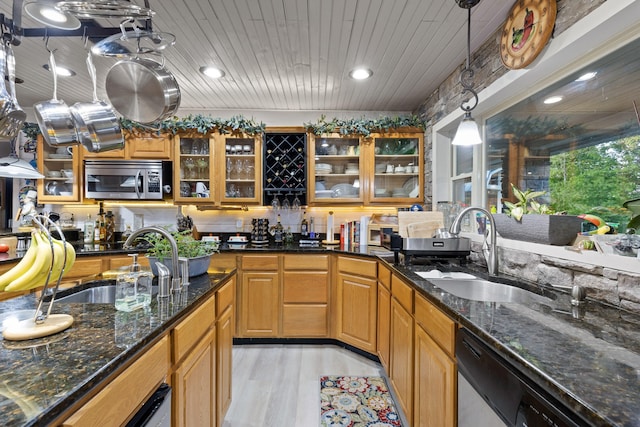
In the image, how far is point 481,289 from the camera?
1.70 m

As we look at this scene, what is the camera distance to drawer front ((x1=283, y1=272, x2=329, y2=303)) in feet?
9.68

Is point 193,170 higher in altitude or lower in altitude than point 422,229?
higher

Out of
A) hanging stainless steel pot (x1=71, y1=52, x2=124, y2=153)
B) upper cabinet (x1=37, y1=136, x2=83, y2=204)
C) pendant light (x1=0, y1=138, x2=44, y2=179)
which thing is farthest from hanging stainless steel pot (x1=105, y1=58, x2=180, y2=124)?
upper cabinet (x1=37, y1=136, x2=83, y2=204)

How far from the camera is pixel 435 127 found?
291cm

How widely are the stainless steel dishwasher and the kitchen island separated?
0.09 feet

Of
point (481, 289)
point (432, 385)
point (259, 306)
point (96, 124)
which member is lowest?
point (259, 306)

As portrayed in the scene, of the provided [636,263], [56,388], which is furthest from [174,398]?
[636,263]

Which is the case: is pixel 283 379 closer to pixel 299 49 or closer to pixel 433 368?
pixel 433 368

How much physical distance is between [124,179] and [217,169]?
0.99 m

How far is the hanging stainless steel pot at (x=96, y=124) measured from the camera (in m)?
1.57

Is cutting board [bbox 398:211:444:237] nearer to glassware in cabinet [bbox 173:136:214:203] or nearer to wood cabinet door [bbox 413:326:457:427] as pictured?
wood cabinet door [bbox 413:326:457:427]

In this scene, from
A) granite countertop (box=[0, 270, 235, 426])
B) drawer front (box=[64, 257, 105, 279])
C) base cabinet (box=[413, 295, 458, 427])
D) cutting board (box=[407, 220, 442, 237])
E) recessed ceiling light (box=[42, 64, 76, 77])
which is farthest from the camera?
drawer front (box=[64, 257, 105, 279])

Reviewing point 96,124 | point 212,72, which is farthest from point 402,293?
point 212,72

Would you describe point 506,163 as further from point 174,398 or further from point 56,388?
point 56,388
